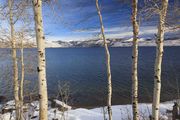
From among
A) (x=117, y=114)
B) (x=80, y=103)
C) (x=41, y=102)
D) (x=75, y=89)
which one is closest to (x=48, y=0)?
(x=41, y=102)

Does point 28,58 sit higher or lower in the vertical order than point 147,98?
higher

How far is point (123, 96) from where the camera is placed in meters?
38.5

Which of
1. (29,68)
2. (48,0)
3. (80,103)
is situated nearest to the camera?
(48,0)

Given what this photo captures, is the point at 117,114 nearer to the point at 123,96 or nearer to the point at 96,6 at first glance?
the point at 96,6

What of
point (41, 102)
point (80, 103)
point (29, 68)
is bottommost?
point (80, 103)

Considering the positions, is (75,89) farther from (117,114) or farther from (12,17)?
(12,17)

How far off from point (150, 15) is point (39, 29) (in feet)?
13.8

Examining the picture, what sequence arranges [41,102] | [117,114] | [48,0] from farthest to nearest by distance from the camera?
[117,114] → [48,0] → [41,102]

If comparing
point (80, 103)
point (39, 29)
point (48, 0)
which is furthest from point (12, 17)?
point (80, 103)

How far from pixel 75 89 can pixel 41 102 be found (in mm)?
36659

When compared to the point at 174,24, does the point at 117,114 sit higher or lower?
lower

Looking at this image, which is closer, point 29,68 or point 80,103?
point 29,68

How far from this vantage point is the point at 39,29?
811 centimetres

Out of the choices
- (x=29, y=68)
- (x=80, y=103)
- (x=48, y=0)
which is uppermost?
(x=48, y=0)
